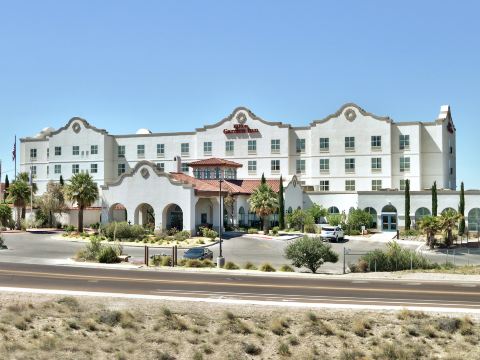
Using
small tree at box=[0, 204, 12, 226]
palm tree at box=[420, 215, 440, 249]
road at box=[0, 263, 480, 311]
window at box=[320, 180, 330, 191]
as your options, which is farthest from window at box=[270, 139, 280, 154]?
road at box=[0, 263, 480, 311]

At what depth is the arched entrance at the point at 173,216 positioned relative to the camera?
6762 cm

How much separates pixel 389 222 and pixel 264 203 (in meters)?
17.0

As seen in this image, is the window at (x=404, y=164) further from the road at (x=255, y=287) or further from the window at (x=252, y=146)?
the road at (x=255, y=287)

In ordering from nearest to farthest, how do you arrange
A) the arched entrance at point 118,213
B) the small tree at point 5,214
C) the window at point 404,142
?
1. the arched entrance at point 118,213
2. the small tree at point 5,214
3. the window at point 404,142

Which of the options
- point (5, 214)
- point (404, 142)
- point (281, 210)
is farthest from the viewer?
point (404, 142)

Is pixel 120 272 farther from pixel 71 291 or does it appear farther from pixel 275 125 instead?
pixel 275 125

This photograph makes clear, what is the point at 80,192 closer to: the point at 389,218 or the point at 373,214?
the point at 373,214

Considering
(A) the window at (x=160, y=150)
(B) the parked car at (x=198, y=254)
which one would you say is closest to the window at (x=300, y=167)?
(A) the window at (x=160, y=150)

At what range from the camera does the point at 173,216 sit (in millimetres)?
68688

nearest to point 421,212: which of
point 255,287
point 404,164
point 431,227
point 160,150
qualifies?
point 404,164

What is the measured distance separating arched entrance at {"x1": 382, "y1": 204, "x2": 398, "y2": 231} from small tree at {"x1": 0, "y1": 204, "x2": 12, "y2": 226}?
4945 centimetres

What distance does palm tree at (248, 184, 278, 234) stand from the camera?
66.4 m

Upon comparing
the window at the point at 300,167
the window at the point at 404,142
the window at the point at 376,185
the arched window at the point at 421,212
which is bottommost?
the arched window at the point at 421,212

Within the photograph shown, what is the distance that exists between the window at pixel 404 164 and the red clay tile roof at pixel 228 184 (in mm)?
17328
